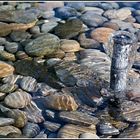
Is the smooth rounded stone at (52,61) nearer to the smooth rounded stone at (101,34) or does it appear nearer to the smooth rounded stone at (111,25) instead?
the smooth rounded stone at (101,34)

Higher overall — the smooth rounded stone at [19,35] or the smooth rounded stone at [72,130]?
the smooth rounded stone at [19,35]

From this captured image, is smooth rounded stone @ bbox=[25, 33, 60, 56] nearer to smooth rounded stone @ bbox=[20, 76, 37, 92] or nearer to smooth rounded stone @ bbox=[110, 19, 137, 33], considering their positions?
smooth rounded stone @ bbox=[20, 76, 37, 92]

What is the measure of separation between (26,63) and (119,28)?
3.25 feet

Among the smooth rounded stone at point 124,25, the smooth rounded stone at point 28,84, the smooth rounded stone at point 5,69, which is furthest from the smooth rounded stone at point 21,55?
the smooth rounded stone at point 124,25

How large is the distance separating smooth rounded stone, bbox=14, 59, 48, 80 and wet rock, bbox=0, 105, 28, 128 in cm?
43

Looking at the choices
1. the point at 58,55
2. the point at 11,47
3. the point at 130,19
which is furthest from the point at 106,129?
the point at 130,19

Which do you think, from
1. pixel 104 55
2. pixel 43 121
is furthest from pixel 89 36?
pixel 43 121

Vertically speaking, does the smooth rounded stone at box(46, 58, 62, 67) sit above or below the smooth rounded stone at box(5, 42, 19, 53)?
below

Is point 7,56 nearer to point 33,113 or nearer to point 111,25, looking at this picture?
point 33,113

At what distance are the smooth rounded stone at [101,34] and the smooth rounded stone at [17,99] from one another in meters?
0.96

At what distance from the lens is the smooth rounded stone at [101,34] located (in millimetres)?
3357

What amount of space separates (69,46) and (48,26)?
1.30 ft

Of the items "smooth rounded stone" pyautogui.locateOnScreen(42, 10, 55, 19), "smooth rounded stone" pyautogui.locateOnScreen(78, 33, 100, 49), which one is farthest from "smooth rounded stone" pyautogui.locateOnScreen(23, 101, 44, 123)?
"smooth rounded stone" pyautogui.locateOnScreen(42, 10, 55, 19)

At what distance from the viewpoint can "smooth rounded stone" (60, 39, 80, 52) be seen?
319 cm
